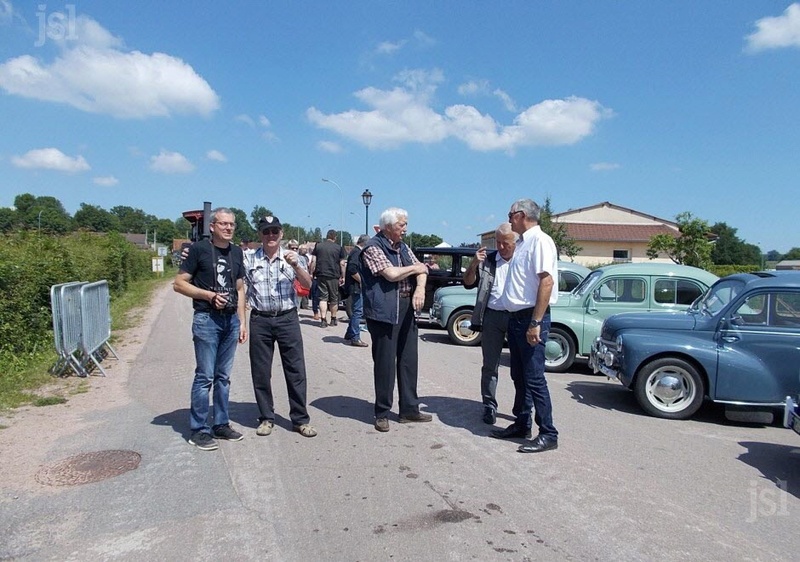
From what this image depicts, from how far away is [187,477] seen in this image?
4090 mm

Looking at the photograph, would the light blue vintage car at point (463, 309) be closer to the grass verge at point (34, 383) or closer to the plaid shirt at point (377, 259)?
the plaid shirt at point (377, 259)

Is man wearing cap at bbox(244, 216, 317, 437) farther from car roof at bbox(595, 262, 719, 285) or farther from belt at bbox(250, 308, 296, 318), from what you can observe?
car roof at bbox(595, 262, 719, 285)

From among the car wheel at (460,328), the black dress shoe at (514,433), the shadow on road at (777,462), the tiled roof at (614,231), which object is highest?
the tiled roof at (614,231)

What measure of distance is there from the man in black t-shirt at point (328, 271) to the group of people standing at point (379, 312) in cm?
675

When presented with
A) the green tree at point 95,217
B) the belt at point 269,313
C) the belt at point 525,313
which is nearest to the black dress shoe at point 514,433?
the belt at point 525,313

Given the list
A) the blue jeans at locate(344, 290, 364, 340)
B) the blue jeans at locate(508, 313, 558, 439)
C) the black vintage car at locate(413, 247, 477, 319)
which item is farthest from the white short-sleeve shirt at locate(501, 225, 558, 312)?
the black vintage car at locate(413, 247, 477, 319)

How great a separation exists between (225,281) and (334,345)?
5.44 m

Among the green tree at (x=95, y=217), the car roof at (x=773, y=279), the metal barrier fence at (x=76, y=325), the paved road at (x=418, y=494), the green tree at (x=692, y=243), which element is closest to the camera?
the paved road at (x=418, y=494)

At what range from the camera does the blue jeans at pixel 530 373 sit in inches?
185

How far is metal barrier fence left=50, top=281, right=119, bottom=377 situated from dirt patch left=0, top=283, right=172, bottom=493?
0.97 ft

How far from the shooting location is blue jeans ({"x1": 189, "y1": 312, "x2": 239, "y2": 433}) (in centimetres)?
469

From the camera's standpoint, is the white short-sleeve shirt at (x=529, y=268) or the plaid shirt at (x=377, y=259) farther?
the plaid shirt at (x=377, y=259)

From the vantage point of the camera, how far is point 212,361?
4.75 metres

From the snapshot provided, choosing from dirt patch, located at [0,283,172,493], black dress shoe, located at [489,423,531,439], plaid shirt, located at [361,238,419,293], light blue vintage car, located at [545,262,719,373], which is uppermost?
plaid shirt, located at [361,238,419,293]
